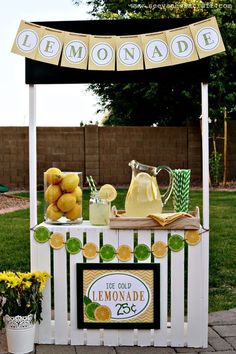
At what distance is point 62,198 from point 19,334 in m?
0.76

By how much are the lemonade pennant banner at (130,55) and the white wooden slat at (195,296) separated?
1030 millimetres

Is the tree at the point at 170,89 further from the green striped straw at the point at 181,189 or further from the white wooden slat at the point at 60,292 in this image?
the white wooden slat at the point at 60,292

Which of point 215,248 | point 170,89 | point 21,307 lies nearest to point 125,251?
point 21,307

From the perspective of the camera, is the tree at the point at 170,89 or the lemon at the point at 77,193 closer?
the lemon at the point at 77,193

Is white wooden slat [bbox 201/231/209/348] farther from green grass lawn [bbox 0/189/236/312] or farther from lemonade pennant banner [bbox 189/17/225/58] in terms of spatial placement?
lemonade pennant banner [bbox 189/17/225/58]

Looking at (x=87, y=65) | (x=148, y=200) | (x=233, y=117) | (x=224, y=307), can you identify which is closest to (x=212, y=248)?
(x=224, y=307)

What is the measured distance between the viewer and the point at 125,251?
3.12 meters

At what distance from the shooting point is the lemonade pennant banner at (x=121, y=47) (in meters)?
3.07

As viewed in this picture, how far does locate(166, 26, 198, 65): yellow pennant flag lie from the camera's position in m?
3.07

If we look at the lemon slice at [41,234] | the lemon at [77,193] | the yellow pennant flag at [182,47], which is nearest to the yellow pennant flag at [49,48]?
the yellow pennant flag at [182,47]

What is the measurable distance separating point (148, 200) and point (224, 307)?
49.3 inches

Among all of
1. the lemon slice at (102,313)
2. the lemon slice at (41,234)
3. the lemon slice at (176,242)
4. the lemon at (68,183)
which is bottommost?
the lemon slice at (102,313)

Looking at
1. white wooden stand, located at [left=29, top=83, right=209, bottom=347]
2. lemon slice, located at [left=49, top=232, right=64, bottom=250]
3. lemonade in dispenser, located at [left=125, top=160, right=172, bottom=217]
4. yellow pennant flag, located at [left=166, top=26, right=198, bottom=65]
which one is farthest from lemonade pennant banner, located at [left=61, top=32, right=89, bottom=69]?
lemon slice, located at [left=49, top=232, right=64, bottom=250]

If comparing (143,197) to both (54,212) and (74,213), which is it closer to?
(74,213)
